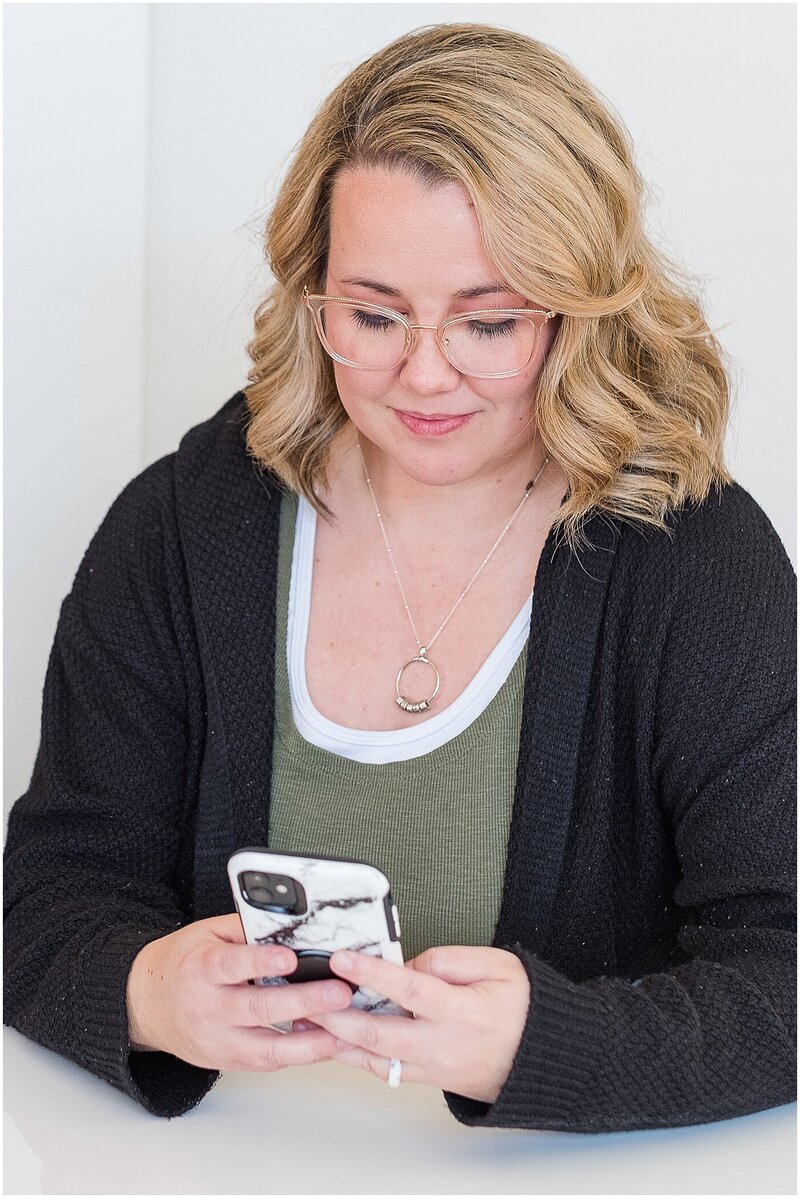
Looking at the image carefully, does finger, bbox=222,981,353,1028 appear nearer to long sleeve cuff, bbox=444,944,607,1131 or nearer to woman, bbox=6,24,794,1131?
woman, bbox=6,24,794,1131

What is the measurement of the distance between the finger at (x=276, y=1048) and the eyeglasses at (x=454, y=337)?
579 mm

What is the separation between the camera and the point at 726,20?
5.68 feet

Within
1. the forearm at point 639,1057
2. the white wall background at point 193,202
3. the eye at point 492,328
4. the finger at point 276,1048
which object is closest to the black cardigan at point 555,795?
the forearm at point 639,1057

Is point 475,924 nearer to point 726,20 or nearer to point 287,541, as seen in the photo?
point 287,541

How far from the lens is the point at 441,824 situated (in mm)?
1343

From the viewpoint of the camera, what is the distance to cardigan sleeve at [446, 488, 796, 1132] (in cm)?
106

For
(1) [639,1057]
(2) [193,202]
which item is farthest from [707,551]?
(2) [193,202]

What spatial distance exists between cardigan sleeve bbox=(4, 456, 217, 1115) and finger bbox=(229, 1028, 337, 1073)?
0.21 m

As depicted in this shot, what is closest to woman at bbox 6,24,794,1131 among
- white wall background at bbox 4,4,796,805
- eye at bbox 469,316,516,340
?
eye at bbox 469,316,516,340

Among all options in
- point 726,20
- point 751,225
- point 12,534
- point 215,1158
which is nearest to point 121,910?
point 215,1158

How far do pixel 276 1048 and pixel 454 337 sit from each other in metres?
0.61

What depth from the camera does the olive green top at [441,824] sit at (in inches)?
52.6

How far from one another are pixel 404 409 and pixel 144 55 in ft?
3.50

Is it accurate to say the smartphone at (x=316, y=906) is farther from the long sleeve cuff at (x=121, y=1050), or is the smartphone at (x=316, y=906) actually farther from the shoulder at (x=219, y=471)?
the shoulder at (x=219, y=471)
